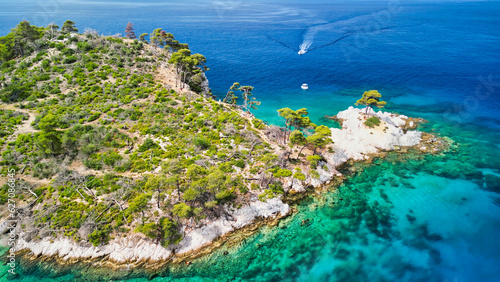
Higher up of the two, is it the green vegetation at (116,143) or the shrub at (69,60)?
the shrub at (69,60)

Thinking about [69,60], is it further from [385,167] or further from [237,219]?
[385,167]

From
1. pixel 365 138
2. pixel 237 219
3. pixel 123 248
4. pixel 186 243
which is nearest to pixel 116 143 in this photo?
pixel 123 248

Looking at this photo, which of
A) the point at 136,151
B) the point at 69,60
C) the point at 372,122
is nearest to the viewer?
the point at 136,151

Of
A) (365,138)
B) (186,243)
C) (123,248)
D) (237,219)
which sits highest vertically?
(365,138)

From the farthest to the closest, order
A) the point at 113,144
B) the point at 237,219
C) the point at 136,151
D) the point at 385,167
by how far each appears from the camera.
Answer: the point at 385,167 → the point at 113,144 → the point at 136,151 → the point at 237,219

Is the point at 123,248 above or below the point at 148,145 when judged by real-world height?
below

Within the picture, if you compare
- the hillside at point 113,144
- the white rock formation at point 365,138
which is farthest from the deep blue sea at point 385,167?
the hillside at point 113,144

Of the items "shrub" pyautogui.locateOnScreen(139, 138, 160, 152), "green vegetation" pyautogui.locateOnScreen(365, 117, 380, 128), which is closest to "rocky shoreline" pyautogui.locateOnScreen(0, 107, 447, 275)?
"green vegetation" pyautogui.locateOnScreen(365, 117, 380, 128)

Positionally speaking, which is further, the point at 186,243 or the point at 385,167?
the point at 385,167

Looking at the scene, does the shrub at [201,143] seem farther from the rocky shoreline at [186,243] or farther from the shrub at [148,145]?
the rocky shoreline at [186,243]
